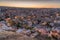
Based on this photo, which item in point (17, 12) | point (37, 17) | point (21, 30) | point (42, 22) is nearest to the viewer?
point (21, 30)

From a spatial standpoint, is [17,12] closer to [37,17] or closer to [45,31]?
[37,17]

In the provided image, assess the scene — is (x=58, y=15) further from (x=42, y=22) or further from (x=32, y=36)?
(x=32, y=36)

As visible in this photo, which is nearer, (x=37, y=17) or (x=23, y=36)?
(x=23, y=36)

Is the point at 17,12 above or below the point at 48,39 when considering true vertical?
above

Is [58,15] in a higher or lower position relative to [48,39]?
higher

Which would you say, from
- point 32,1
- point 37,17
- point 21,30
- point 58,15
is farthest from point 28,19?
point 32,1

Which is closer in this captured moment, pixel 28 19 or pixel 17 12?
pixel 28 19

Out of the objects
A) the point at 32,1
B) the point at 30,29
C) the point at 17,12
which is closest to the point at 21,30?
the point at 30,29

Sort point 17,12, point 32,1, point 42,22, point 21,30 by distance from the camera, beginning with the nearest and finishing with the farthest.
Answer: point 21,30
point 42,22
point 17,12
point 32,1

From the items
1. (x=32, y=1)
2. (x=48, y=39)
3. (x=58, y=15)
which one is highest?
(x=32, y=1)
